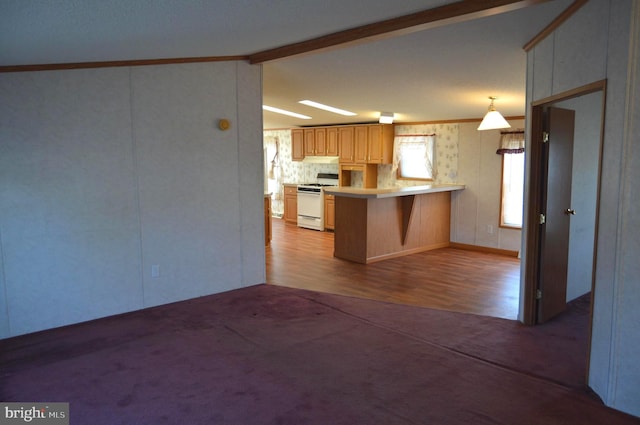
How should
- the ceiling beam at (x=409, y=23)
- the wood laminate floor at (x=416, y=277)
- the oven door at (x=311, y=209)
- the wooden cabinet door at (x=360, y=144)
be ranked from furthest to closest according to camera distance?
the oven door at (x=311, y=209)
the wooden cabinet door at (x=360, y=144)
the wood laminate floor at (x=416, y=277)
the ceiling beam at (x=409, y=23)

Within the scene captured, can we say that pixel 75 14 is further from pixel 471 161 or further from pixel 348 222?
pixel 471 161

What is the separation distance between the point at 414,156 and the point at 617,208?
5.98 meters

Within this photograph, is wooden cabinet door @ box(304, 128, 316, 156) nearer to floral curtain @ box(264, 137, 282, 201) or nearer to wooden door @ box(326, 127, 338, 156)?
wooden door @ box(326, 127, 338, 156)

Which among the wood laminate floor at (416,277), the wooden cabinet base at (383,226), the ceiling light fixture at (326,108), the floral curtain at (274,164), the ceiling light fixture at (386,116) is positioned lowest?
the wood laminate floor at (416,277)

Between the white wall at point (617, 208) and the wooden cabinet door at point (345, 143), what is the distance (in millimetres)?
6221

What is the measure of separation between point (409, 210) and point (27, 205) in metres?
4.96

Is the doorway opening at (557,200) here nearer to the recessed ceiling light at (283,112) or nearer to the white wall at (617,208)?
the white wall at (617,208)

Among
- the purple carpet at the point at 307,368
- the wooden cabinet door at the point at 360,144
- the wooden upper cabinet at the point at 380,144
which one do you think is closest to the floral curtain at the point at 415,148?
the wooden upper cabinet at the point at 380,144

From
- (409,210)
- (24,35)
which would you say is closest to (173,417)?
(24,35)

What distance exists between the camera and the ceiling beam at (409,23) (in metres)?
2.79

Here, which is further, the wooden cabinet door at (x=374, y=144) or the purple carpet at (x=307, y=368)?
the wooden cabinet door at (x=374, y=144)

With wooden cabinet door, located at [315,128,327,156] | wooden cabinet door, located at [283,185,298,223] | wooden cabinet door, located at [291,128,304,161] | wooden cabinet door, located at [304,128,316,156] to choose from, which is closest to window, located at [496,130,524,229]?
wooden cabinet door, located at [315,128,327,156]

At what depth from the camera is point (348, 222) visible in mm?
6551

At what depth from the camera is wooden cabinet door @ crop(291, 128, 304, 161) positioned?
9.83 meters
